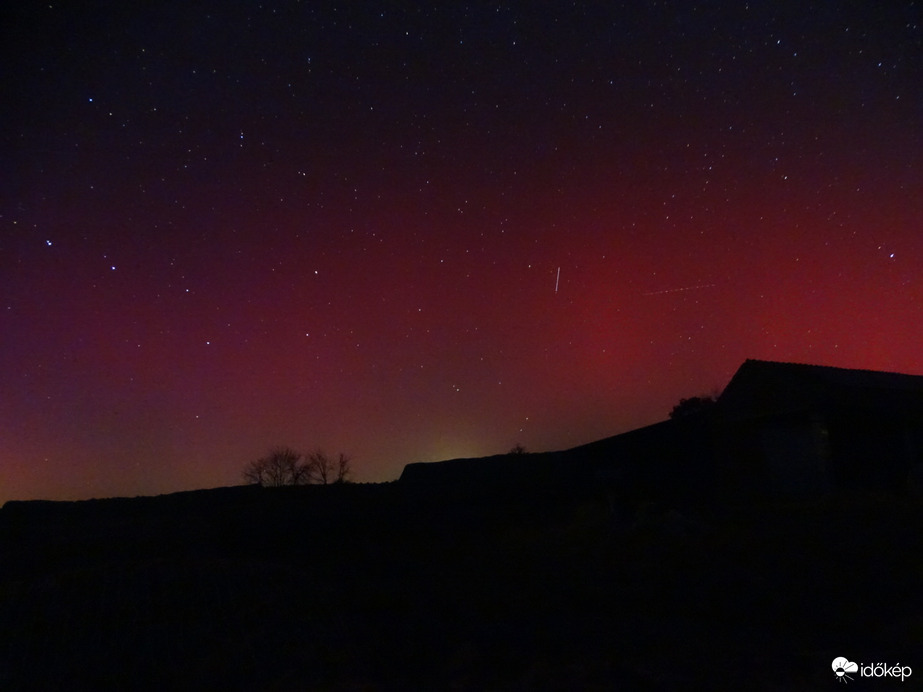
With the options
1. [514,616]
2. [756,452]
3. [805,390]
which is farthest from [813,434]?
[514,616]

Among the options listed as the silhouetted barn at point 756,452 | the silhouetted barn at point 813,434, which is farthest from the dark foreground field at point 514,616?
the silhouetted barn at point 756,452

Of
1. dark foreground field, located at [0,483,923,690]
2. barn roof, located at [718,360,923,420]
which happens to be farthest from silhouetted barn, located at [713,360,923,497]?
dark foreground field, located at [0,483,923,690]

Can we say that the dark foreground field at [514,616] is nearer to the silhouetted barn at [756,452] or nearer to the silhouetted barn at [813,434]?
the silhouetted barn at [813,434]

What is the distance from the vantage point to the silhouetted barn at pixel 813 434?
1594 centimetres

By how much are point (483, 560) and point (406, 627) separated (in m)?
→ 4.57

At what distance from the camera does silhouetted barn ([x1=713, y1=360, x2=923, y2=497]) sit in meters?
15.9

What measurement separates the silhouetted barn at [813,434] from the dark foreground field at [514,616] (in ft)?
17.5

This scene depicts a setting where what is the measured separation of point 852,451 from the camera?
1623 cm

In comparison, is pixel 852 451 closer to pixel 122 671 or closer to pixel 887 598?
pixel 887 598

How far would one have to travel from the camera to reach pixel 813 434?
16094mm

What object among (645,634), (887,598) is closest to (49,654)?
(645,634)

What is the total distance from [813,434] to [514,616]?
13.9 meters

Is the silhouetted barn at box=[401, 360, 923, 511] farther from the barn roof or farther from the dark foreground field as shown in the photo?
the dark foreground field

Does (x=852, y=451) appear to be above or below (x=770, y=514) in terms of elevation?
above
